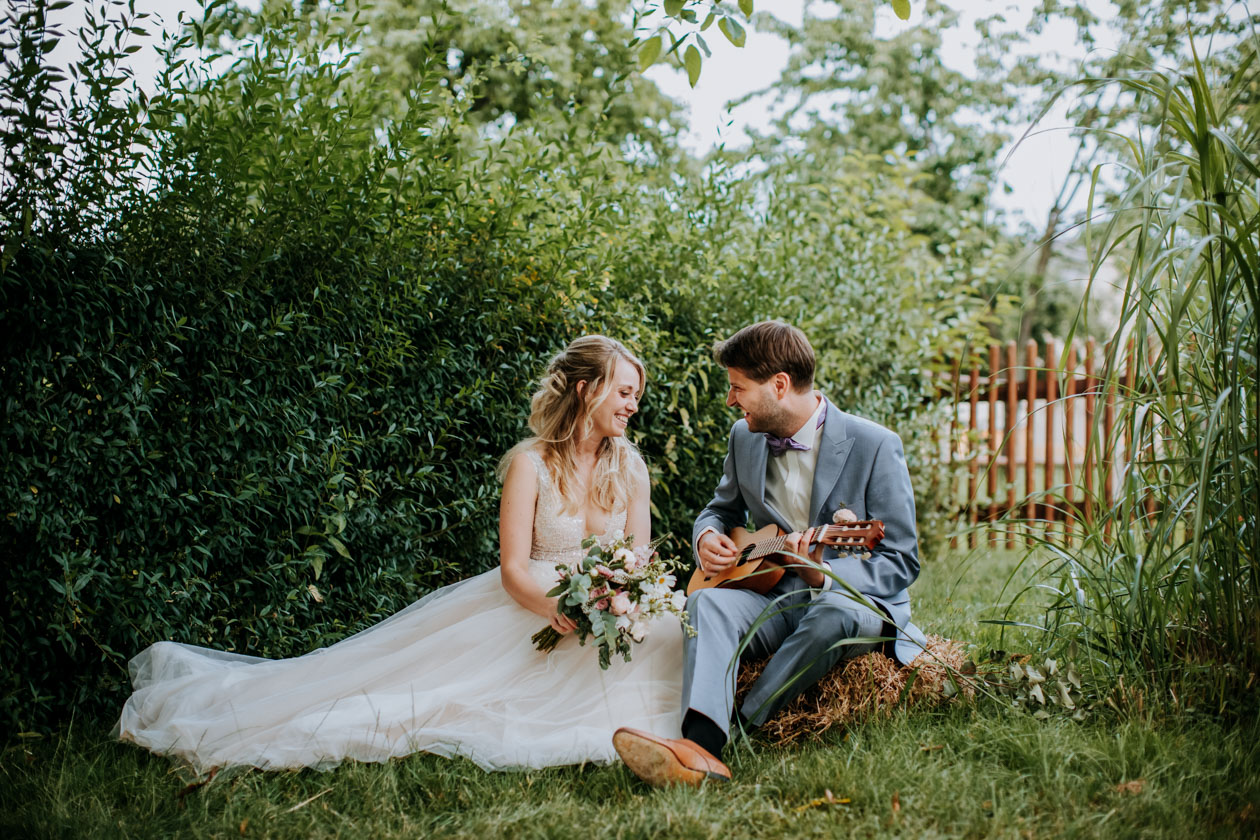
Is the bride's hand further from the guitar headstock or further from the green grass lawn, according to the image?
the guitar headstock

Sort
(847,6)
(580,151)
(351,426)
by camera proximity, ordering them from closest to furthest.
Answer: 1. (351,426)
2. (580,151)
3. (847,6)

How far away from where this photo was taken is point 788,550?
3.08 metres

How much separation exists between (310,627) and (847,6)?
13.9 metres

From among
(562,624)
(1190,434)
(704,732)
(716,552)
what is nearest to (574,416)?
(716,552)

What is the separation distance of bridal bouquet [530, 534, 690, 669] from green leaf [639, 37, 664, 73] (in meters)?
1.69

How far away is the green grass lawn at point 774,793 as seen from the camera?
7.59ft

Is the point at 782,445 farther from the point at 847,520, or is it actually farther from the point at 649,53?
the point at 649,53

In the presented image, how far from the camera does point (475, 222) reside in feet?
12.5

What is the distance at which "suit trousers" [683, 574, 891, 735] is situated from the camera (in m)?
2.78

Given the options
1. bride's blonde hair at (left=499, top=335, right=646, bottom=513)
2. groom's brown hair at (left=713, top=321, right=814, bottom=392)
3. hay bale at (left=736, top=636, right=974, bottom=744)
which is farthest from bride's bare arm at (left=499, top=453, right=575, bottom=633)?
groom's brown hair at (left=713, top=321, right=814, bottom=392)

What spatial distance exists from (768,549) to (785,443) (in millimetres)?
518

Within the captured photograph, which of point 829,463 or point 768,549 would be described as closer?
point 768,549

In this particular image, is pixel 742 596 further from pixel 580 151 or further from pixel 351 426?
pixel 580 151

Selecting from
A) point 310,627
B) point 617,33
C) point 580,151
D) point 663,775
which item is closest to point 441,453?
point 310,627
